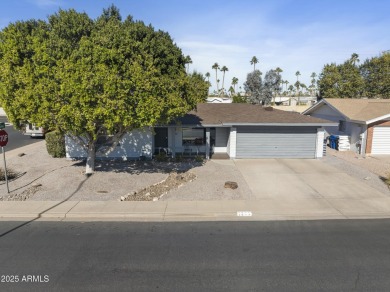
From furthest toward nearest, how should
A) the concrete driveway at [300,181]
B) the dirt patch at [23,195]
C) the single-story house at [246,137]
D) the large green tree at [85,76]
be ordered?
the single-story house at [246,137] < the concrete driveway at [300,181] < the dirt patch at [23,195] < the large green tree at [85,76]

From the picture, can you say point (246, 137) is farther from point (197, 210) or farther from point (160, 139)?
point (197, 210)

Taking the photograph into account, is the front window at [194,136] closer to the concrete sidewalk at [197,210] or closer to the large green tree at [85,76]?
the large green tree at [85,76]

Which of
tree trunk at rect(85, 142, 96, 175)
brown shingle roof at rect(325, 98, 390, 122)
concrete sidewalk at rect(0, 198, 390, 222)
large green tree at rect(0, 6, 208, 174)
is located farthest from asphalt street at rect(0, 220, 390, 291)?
brown shingle roof at rect(325, 98, 390, 122)

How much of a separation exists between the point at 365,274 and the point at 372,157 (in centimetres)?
1650

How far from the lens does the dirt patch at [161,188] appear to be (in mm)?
12343

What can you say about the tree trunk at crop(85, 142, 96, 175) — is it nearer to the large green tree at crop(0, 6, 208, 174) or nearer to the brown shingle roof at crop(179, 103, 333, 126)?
the large green tree at crop(0, 6, 208, 174)

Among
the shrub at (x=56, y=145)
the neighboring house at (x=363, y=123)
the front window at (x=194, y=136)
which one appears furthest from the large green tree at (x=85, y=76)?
the neighboring house at (x=363, y=123)

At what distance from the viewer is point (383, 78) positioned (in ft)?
146

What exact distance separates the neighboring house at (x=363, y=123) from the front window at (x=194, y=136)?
976cm

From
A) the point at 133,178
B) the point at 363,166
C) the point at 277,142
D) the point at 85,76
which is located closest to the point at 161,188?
the point at 133,178

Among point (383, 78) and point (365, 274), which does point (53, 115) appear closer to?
point (365, 274)

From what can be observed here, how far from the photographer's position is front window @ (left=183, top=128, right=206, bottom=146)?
20703 millimetres

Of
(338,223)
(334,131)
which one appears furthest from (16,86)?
(334,131)

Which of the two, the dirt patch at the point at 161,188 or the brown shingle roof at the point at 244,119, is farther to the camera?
the brown shingle roof at the point at 244,119
